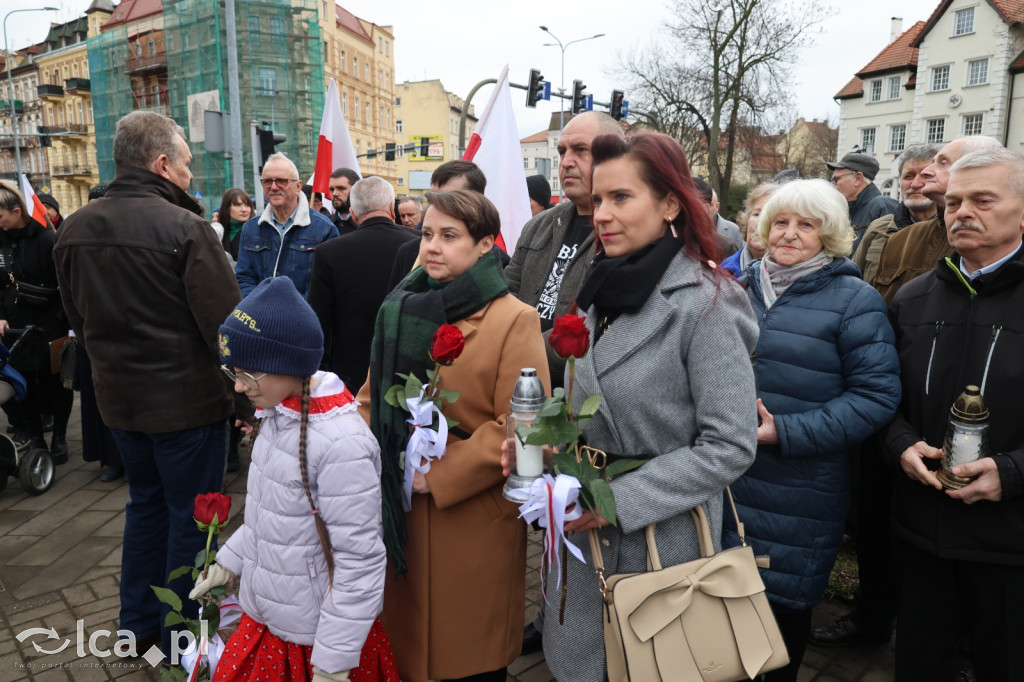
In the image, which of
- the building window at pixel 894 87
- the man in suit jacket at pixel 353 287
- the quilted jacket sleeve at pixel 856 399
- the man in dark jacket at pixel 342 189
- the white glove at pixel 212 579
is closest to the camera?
the white glove at pixel 212 579

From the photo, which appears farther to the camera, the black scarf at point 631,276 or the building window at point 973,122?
the building window at point 973,122

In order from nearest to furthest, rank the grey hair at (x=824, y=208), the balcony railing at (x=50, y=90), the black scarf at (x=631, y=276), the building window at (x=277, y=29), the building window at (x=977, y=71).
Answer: the black scarf at (x=631, y=276)
the grey hair at (x=824, y=208)
the building window at (x=277, y=29)
the building window at (x=977, y=71)
the balcony railing at (x=50, y=90)

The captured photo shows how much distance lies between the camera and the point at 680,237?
→ 193 centimetres

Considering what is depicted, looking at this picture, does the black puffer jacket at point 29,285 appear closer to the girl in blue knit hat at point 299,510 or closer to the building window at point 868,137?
the girl in blue knit hat at point 299,510

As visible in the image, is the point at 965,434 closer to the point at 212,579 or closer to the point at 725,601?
the point at 725,601

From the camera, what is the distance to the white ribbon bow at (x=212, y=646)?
2.16 metres

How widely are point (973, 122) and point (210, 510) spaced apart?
42065mm

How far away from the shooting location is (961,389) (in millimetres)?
2225

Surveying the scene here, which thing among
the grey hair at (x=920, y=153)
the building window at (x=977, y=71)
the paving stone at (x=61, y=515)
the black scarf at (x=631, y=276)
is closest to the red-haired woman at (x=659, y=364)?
the black scarf at (x=631, y=276)

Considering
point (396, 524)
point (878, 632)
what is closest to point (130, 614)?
point (396, 524)

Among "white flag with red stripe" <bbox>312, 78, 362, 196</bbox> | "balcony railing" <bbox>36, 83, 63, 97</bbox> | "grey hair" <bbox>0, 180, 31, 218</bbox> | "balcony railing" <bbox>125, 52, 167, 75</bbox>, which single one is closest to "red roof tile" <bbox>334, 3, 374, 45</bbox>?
"balcony railing" <bbox>125, 52, 167, 75</bbox>

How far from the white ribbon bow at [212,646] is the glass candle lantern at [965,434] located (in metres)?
2.41

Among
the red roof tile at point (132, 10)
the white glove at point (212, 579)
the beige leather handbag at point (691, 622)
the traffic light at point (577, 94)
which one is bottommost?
the white glove at point (212, 579)

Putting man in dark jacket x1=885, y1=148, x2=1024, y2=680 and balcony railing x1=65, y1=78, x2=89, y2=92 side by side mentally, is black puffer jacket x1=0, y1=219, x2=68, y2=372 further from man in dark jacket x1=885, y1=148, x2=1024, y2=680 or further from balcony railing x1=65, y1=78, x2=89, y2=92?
balcony railing x1=65, y1=78, x2=89, y2=92
